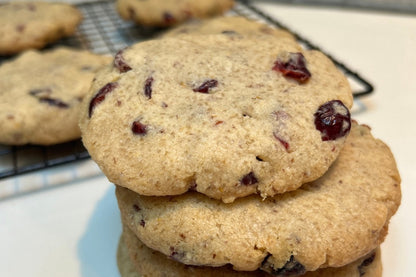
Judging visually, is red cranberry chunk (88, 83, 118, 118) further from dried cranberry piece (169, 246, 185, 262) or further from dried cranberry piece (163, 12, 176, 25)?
dried cranberry piece (163, 12, 176, 25)

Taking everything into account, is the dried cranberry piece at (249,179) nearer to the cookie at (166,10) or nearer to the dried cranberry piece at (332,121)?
the dried cranberry piece at (332,121)

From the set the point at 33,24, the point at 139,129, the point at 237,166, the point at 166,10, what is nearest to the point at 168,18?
the point at 166,10

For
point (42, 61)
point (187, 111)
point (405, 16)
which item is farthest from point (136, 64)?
point (405, 16)

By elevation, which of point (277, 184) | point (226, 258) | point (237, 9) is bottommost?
point (237, 9)

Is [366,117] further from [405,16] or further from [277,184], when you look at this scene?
[405,16]

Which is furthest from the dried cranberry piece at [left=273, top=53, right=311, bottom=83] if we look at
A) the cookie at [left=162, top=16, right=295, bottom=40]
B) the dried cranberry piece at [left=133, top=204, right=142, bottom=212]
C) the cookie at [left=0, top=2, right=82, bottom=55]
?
the cookie at [left=0, top=2, right=82, bottom=55]

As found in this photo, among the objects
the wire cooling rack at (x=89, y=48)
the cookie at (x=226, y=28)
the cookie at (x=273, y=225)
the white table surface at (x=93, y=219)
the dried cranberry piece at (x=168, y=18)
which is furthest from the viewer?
the dried cranberry piece at (x=168, y=18)

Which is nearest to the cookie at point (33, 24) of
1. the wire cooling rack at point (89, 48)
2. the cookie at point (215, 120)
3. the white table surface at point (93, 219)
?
the wire cooling rack at point (89, 48)
